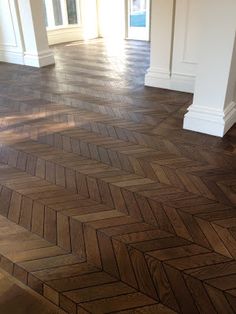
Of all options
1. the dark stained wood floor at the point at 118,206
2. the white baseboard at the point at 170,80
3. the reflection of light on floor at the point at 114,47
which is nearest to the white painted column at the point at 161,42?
the white baseboard at the point at 170,80

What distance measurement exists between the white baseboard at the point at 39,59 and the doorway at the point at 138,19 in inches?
99.9

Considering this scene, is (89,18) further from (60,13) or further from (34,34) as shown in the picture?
(34,34)

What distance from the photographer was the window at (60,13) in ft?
20.9

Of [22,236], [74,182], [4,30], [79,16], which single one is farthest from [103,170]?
[79,16]

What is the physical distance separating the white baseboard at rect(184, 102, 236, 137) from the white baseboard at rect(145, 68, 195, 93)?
992 mm

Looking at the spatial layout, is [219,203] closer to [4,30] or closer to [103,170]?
[103,170]

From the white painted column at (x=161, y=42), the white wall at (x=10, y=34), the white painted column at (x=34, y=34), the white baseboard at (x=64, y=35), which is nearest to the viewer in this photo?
the white painted column at (x=161, y=42)

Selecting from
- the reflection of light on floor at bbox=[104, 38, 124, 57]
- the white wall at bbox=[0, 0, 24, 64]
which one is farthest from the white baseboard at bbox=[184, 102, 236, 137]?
the white wall at bbox=[0, 0, 24, 64]

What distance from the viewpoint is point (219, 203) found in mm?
1927

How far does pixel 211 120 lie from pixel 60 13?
509 centimetres

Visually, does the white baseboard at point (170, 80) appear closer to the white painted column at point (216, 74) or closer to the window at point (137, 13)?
the white painted column at point (216, 74)

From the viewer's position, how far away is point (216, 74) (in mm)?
2521

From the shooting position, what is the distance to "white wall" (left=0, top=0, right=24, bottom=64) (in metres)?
4.74

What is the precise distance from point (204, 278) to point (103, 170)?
1.08m
